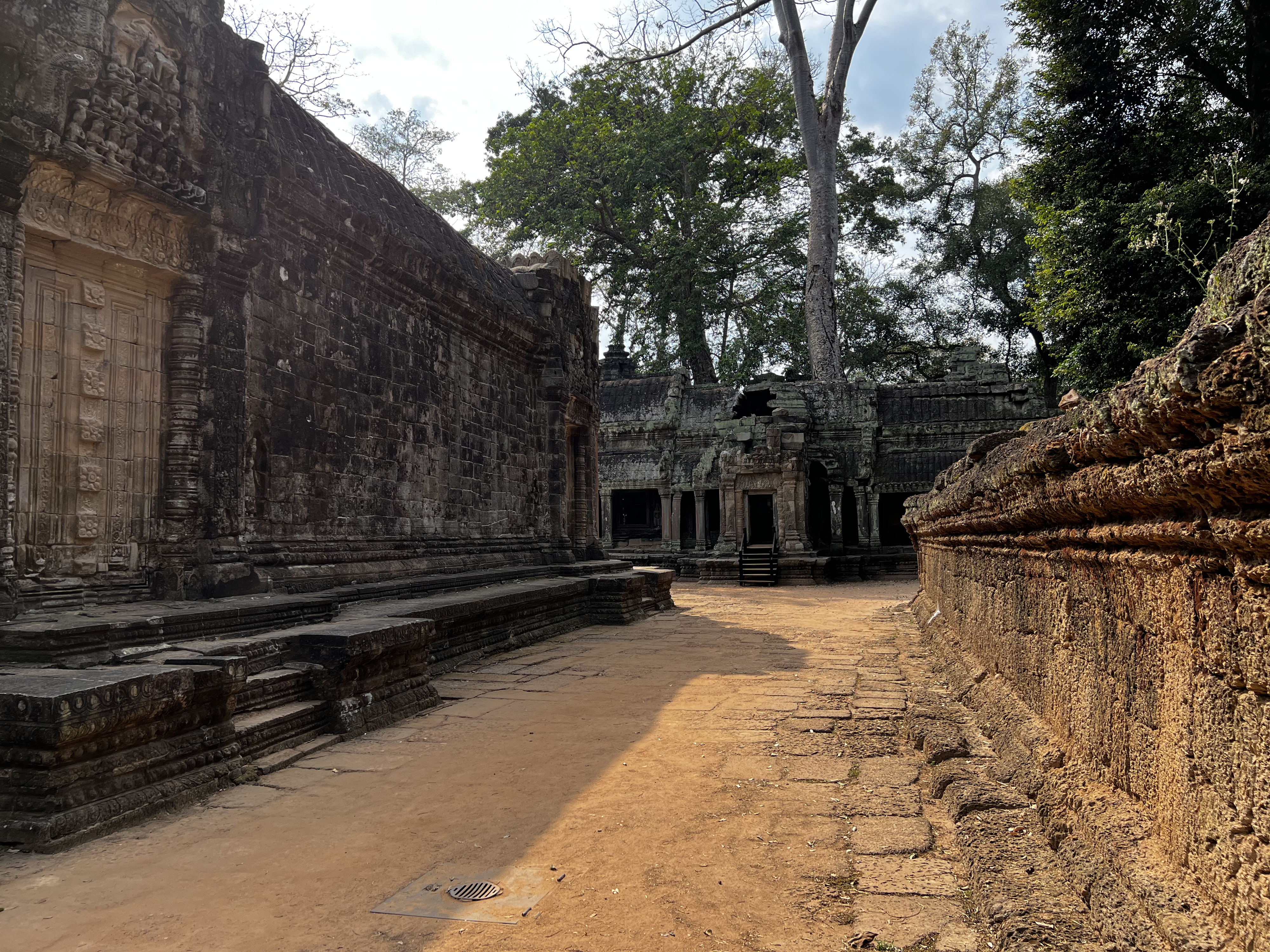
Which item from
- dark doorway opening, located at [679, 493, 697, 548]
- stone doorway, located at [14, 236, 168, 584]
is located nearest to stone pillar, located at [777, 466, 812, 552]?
dark doorway opening, located at [679, 493, 697, 548]

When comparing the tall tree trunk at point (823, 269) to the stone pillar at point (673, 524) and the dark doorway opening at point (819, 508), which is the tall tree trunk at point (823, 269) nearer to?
the dark doorway opening at point (819, 508)

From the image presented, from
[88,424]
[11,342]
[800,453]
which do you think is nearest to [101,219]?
[11,342]

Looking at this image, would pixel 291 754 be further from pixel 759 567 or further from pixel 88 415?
pixel 759 567

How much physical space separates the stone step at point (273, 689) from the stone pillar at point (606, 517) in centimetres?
2002

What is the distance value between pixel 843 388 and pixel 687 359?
8040 millimetres

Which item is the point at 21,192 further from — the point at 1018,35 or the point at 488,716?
the point at 1018,35

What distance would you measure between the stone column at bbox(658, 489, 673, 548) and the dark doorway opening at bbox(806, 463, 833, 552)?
3875 millimetres

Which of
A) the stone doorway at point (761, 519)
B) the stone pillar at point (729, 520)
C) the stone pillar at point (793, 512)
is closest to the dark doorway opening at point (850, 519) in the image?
the stone pillar at point (793, 512)

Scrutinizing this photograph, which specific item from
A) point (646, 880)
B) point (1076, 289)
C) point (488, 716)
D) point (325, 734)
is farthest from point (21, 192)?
point (1076, 289)

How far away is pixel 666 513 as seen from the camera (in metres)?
24.7

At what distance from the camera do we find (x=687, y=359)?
30953 mm

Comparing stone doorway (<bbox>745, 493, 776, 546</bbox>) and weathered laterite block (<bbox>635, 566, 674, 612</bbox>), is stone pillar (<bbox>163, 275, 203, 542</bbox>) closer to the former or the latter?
weathered laterite block (<bbox>635, 566, 674, 612</bbox>)

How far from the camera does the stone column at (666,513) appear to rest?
24625mm

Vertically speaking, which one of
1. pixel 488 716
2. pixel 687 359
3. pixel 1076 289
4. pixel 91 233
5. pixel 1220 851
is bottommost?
pixel 488 716
